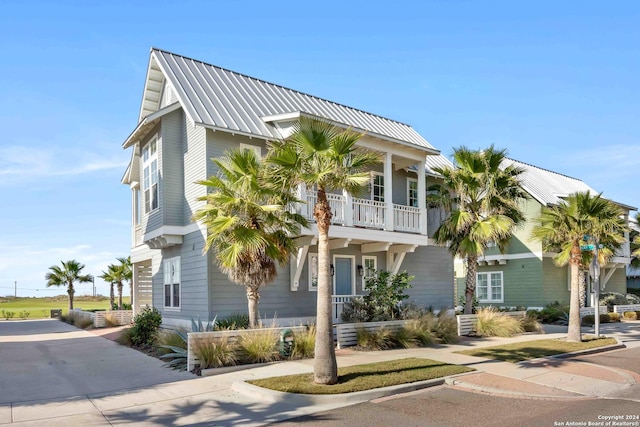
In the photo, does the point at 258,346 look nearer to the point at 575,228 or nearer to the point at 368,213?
the point at 368,213

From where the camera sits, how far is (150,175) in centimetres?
2008

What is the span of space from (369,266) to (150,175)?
9.19 m

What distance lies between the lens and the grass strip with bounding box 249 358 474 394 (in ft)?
33.1

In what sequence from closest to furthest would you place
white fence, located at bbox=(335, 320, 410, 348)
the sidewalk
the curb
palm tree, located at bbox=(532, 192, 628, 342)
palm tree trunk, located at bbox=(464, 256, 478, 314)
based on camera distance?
the sidewalk
the curb
white fence, located at bbox=(335, 320, 410, 348)
palm tree, located at bbox=(532, 192, 628, 342)
palm tree trunk, located at bbox=(464, 256, 478, 314)

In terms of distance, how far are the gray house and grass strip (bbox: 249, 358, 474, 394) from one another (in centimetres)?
510

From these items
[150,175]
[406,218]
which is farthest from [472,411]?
[150,175]

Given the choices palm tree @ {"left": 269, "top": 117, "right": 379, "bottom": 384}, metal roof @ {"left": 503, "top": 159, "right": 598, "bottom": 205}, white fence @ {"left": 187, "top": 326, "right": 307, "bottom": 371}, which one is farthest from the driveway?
metal roof @ {"left": 503, "top": 159, "right": 598, "bottom": 205}

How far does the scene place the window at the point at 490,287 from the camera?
31494mm

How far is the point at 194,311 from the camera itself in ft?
56.3

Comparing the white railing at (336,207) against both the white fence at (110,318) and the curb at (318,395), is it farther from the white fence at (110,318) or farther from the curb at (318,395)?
the white fence at (110,318)

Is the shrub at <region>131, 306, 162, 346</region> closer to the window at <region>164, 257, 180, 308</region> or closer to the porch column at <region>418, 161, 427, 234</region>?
the window at <region>164, 257, 180, 308</region>

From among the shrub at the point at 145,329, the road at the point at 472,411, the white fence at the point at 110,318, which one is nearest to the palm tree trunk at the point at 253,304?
the shrub at the point at 145,329

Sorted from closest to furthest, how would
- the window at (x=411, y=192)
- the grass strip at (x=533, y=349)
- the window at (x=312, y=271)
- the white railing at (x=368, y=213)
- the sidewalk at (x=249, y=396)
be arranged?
1. the sidewalk at (x=249, y=396)
2. the grass strip at (x=533, y=349)
3. the white railing at (x=368, y=213)
4. the window at (x=312, y=271)
5. the window at (x=411, y=192)

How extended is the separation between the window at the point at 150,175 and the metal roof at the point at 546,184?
18.6m
